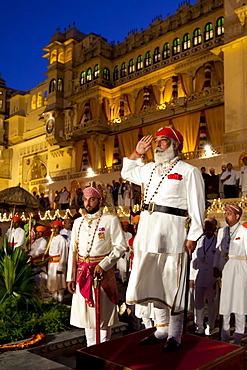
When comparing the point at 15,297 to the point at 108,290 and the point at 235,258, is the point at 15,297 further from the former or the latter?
the point at 235,258

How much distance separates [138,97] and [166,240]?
2753cm

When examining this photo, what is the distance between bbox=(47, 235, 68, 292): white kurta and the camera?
971 centimetres

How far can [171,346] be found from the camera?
352cm

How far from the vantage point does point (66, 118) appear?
34.7 metres

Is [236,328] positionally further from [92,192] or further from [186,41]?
[186,41]

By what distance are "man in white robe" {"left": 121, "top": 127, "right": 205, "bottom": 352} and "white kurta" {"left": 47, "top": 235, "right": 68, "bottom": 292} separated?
249 inches

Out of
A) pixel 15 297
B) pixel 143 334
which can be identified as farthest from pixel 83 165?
pixel 143 334

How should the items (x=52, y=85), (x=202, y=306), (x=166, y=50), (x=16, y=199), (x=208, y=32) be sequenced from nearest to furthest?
(x=202, y=306) < (x=16, y=199) < (x=208, y=32) < (x=166, y=50) < (x=52, y=85)

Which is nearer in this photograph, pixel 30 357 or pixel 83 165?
pixel 30 357

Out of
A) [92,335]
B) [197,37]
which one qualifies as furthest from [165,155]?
[197,37]

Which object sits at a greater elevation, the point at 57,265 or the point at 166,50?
the point at 166,50

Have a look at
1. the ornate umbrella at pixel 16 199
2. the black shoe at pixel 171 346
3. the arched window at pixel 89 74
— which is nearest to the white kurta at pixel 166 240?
the black shoe at pixel 171 346

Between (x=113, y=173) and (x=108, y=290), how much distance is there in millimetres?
22927

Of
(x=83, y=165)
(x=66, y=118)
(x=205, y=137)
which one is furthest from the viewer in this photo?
(x=66, y=118)
